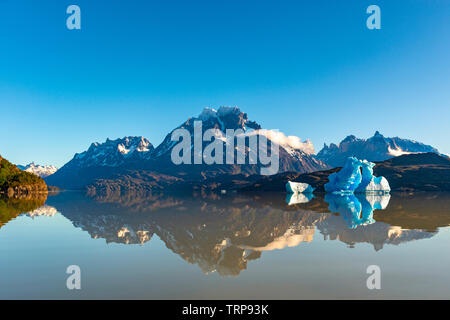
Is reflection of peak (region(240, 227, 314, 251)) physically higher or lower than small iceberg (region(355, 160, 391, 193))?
lower

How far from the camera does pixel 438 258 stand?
690 inches

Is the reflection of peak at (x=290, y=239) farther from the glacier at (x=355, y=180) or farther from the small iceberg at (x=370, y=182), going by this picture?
the small iceberg at (x=370, y=182)

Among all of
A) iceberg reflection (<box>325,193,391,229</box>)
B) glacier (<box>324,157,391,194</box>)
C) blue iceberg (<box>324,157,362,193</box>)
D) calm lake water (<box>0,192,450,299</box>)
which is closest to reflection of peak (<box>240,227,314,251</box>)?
calm lake water (<box>0,192,450,299</box>)

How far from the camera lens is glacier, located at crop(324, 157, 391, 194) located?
462ft

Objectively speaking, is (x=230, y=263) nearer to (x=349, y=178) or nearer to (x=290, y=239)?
(x=290, y=239)

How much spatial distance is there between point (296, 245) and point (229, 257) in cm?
603

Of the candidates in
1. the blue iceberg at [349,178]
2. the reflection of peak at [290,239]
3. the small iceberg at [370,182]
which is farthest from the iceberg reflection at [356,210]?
the small iceberg at [370,182]

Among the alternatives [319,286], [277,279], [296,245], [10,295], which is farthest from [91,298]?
[296,245]

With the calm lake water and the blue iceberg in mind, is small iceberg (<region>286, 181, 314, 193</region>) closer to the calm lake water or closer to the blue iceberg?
the blue iceberg

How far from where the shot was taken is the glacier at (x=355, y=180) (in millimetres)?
140875

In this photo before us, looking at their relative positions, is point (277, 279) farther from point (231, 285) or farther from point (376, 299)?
point (376, 299)

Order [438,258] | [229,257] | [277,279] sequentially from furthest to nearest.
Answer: [229,257] < [438,258] < [277,279]

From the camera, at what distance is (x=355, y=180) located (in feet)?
466

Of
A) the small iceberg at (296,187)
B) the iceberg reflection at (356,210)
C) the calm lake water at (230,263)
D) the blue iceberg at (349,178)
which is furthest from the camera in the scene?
the small iceberg at (296,187)
